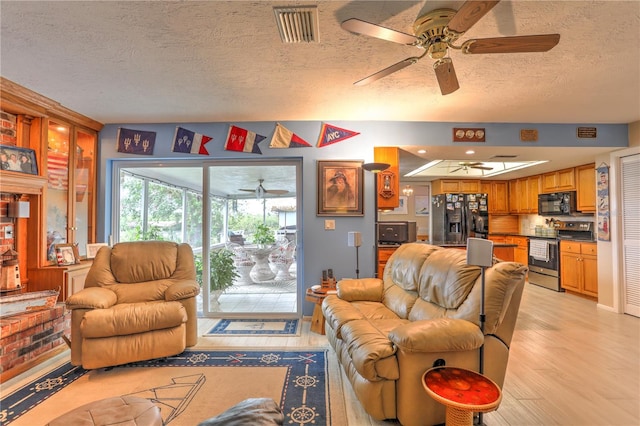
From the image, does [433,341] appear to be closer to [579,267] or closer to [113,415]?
[113,415]

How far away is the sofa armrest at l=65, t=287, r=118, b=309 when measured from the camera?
7.83ft

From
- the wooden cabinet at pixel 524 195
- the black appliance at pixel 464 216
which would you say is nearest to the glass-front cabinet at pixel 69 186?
the black appliance at pixel 464 216

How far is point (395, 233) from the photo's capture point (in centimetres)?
409

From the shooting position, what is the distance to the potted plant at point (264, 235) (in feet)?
12.9

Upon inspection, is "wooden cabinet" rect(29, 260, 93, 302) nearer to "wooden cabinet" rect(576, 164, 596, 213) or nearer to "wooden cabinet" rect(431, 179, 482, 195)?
"wooden cabinet" rect(431, 179, 482, 195)

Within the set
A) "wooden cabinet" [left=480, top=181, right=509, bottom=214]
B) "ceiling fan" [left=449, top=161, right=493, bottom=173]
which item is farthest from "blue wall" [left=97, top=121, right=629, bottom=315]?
"wooden cabinet" [left=480, top=181, right=509, bottom=214]

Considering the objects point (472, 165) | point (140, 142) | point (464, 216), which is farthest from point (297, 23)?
point (464, 216)

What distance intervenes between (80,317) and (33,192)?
1.39 metres

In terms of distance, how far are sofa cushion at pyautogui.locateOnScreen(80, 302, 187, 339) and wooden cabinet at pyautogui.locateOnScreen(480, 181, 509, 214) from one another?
21.9 ft

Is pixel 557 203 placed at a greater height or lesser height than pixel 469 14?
lesser

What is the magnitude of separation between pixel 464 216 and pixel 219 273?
5.15m

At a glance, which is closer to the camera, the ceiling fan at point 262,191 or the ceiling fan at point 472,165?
the ceiling fan at point 262,191

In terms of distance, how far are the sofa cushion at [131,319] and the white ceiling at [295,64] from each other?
1.96 meters

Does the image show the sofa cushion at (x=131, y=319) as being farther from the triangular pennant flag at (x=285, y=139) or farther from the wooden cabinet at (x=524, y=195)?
the wooden cabinet at (x=524, y=195)
